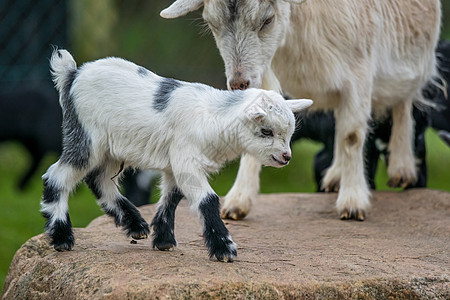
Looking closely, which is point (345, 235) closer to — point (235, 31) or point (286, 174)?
point (235, 31)

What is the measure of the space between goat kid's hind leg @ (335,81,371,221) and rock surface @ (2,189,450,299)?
9.8 inches

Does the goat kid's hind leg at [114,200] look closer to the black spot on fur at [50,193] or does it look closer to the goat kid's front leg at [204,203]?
the black spot on fur at [50,193]

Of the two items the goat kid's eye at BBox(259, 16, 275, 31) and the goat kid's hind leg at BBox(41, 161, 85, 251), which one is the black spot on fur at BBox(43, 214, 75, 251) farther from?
the goat kid's eye at BBox(259, 16, 275, 31)

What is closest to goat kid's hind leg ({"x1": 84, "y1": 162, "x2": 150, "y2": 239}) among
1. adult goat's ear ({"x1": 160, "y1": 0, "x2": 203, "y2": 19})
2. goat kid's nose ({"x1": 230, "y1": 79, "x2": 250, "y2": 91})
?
goat kid's nose ({"x1": 230, "y1": 79, "x2": 250, "y2": 91})

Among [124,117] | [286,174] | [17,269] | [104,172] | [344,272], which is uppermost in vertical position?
[124,117]

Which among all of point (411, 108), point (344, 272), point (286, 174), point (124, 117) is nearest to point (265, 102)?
point (124, 117)

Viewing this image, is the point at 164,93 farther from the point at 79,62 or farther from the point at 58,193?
the point at 79,62

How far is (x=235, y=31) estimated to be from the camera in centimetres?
412

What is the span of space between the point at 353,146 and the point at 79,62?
5669 mm

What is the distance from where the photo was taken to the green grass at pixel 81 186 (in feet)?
23.6

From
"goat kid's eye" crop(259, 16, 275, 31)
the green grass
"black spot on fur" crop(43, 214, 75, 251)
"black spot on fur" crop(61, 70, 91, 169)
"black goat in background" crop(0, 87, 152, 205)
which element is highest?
"goat kid's eye" crop(259, 16, 275, 31)

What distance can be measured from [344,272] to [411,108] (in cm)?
279

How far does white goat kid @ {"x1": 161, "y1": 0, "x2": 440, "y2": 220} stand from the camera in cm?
413

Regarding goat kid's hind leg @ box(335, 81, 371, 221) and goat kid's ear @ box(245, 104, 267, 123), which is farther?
goat kid's hind leg @ box(335, 81, 371, 221)
